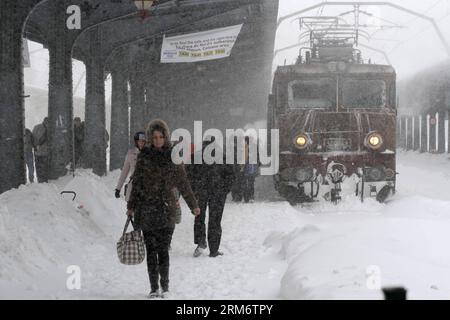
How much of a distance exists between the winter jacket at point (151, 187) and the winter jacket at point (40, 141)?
30.0 feet

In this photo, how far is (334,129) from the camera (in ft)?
42.7

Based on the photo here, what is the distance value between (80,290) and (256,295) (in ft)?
6.15

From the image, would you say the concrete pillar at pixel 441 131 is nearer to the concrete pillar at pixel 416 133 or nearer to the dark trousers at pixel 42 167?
the concrete pillar at pixel 416 133

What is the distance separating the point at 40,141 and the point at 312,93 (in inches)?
254

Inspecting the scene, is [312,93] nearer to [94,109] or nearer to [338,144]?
[338,144]

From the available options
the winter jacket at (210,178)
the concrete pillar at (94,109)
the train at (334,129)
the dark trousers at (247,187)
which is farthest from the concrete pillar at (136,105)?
the winter jacket at (210,178)

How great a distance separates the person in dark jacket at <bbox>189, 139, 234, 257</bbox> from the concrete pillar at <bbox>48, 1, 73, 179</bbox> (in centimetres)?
581

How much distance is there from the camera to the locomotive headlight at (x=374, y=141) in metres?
12.8

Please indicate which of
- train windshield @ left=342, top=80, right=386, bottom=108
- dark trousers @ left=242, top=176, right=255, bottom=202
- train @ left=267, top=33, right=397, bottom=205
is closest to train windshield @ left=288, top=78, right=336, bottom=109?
train @ left=267, top=33, right=397, bottom=205

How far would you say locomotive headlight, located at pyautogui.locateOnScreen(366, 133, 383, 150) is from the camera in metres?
12.8

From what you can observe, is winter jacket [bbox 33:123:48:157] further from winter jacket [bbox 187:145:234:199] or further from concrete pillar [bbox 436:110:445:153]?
concrete pillar [bbox 436:110:445:153]

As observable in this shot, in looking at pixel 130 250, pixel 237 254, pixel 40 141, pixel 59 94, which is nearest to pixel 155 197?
pixel 130 250

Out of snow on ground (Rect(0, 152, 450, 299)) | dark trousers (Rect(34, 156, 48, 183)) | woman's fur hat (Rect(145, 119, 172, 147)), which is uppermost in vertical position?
woman's fur hat (Rect(145, 119, 172, 147))

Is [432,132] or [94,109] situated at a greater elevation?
[94,109]
